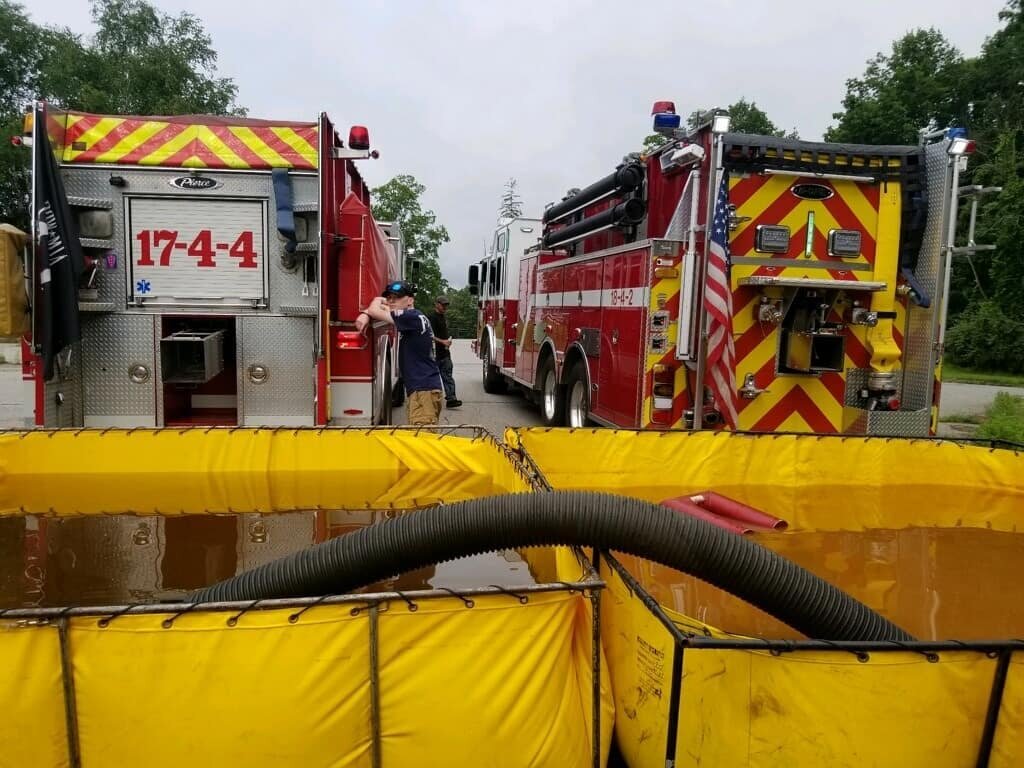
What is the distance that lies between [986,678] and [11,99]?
38272 millimetres

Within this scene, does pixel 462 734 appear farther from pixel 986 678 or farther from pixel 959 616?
pixel 959 616

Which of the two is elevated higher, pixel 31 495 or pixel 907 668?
pixel 907 668

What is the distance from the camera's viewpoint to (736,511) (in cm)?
433

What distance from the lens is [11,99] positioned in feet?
102

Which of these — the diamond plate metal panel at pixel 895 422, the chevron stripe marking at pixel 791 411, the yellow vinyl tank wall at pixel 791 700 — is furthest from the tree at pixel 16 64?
the yellow vinyl tank wall at pixel 791 700

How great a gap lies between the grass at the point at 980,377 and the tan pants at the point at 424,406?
59.8 feet

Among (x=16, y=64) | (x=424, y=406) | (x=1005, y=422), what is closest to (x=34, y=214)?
(x=424, y=406)

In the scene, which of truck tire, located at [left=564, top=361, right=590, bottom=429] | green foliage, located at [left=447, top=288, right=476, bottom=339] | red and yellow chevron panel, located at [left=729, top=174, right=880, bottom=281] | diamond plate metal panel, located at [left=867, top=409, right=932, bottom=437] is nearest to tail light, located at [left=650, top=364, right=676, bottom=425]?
red and yellow chevron panel, located at [left=729, top=174, right=880, bottom=281]

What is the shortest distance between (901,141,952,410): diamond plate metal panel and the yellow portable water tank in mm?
7036

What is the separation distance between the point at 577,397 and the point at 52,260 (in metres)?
5.12

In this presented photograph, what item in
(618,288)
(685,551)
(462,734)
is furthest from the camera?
(618,288)

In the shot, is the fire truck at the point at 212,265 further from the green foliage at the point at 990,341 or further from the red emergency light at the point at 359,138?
the green foliage at the point at 990,341

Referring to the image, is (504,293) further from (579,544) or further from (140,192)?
(579,544)

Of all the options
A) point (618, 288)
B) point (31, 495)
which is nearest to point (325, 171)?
point (618, 288)
